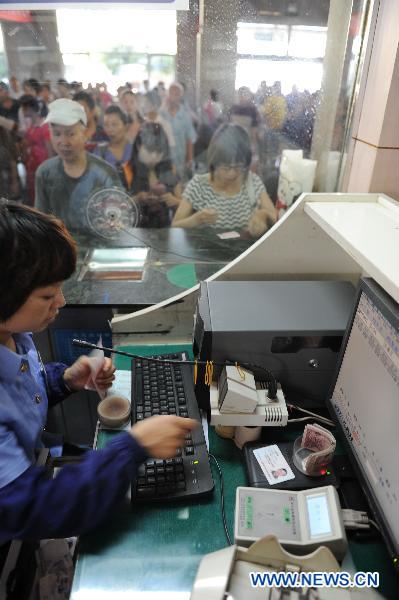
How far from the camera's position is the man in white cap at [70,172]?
5.51 ft

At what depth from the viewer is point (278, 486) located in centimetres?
87

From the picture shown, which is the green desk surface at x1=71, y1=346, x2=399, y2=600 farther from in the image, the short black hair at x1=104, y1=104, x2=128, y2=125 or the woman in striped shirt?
the short black hair at x1=104, y1=104, x2=128, y2=125

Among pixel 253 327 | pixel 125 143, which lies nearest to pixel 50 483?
pixel 253 327

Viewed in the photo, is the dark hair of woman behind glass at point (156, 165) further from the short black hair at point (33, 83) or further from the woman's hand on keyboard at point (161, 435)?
the woman's hand on keyboard at point (161, 435)

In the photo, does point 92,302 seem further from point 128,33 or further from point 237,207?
point 128,33

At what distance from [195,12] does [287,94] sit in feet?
1.49

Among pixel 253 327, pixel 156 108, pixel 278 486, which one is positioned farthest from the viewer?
pixel 156 108

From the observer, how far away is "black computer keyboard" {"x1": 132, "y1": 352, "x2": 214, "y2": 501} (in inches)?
34.3

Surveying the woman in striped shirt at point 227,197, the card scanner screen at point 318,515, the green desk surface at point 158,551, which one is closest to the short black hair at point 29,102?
the woman in striped shirt at point 227,197

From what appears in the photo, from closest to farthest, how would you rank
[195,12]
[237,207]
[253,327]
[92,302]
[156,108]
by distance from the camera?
[253,327], [195,12], [92,302], [156,108], [237,207]

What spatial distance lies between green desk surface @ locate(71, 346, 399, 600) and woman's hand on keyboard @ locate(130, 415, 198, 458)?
0.13 metres

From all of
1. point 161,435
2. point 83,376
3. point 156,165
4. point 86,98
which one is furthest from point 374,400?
point 86,98

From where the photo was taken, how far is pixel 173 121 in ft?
5.70

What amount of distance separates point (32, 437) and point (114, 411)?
0.73ft
